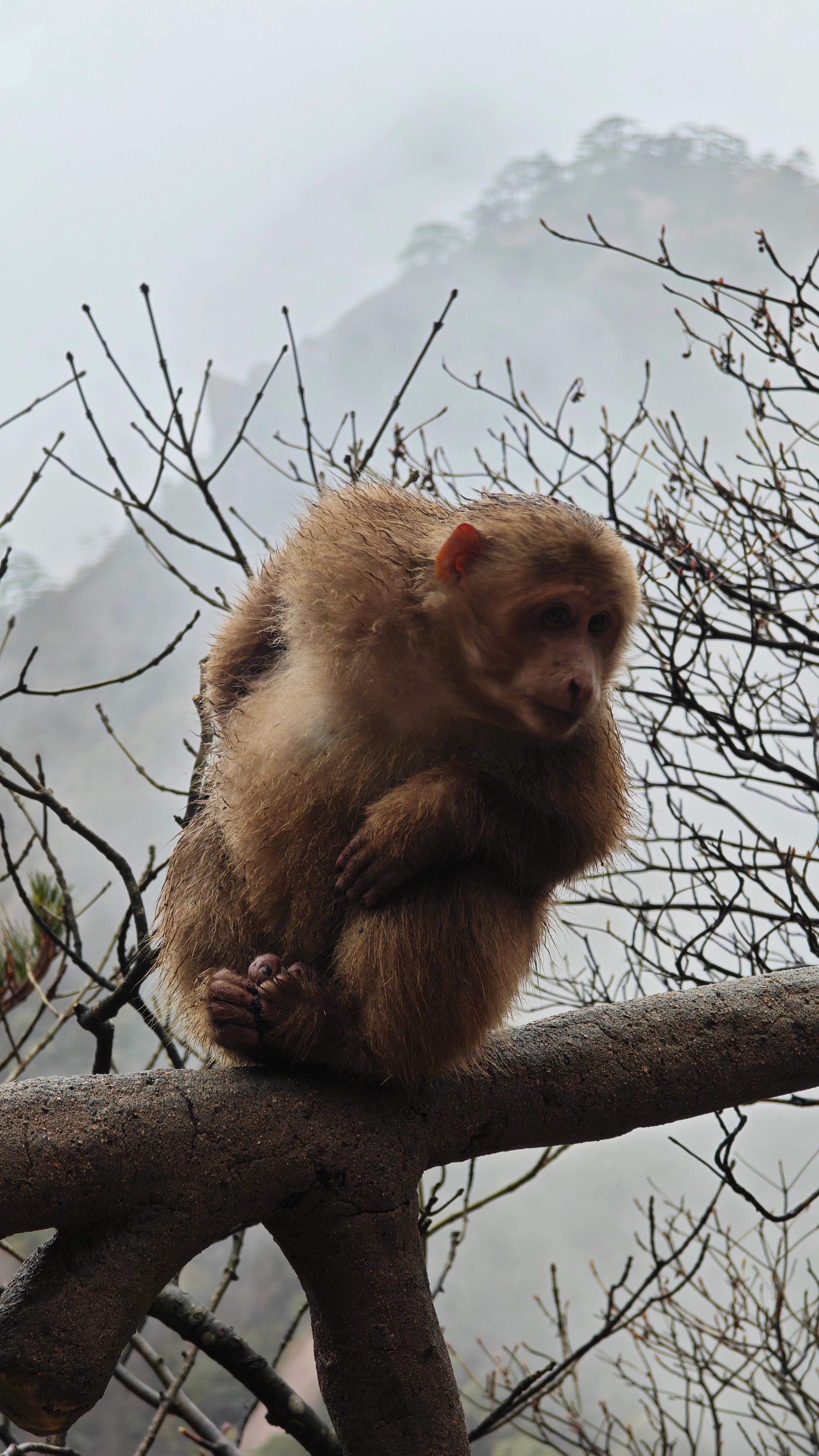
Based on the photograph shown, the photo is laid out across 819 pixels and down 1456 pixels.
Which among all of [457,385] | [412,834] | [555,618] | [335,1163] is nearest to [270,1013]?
→ [335,1163]

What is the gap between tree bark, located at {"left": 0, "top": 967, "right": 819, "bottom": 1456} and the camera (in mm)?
1409

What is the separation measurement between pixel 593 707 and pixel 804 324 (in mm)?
2119

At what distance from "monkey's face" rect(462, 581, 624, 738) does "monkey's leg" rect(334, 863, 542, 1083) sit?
27 centimetres

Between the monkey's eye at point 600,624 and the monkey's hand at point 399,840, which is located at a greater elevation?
the monkey's eye at point 600,624

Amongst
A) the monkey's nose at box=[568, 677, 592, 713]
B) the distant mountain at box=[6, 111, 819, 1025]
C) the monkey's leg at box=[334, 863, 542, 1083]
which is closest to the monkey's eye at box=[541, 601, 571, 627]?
the monkey's nose at box=[568, 677, 592, 713]

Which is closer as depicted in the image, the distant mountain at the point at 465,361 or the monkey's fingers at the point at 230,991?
the monkey's fingers at the point at 230,991

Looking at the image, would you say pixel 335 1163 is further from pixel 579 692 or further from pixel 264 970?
pixel 579 692

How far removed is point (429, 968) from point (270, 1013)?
0.25m

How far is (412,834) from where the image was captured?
172 centimetres

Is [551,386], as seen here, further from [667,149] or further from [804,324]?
[804,324]

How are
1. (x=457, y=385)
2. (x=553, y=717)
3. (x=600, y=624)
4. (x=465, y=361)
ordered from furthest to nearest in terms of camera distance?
(x=465, y=361) → (x=457, y=385) → (x=600, y=624) → (x=553, y=717)

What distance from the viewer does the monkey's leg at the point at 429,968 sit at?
1756 millimetres

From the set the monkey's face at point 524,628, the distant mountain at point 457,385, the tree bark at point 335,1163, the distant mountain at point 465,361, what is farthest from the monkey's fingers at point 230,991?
the distant mountain at point 465,361

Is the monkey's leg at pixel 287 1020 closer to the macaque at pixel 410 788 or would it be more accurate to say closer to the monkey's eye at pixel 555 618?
the macaque at pixel 410 788
